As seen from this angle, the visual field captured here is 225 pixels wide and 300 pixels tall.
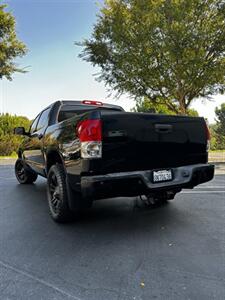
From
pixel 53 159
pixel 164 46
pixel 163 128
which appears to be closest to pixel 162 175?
pixel 163 128

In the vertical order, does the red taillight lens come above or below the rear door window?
below

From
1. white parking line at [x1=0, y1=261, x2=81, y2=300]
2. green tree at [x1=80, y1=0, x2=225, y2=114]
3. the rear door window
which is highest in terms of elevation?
green tree at [x1=80, y1=0, x2=225, y2=114]

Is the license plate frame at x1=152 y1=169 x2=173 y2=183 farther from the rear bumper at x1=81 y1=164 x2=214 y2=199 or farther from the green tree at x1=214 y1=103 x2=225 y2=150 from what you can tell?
the green tree at x1=214 y1=103 x2=225 y2=150

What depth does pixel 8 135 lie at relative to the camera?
20906 millimetres

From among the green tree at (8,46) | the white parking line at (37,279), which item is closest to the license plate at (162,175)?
the white parking line at (37,279)

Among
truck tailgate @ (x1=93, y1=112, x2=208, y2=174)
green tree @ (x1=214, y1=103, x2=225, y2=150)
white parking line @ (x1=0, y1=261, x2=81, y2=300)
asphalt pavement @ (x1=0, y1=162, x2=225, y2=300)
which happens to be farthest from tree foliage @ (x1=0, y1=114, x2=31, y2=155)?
green tree @ (x1=214, y1=103, x2=225, y2=150)

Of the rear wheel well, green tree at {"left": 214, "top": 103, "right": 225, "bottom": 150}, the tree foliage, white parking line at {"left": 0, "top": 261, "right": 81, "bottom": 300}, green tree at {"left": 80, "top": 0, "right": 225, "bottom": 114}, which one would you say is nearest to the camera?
white parking line at {"left": 0, "top": 261, "right": 81, "bottom": 300}

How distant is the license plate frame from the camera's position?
330 cm

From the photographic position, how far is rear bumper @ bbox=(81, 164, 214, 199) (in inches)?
117

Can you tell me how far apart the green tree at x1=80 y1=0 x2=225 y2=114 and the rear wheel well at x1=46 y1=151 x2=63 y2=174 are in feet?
40.8

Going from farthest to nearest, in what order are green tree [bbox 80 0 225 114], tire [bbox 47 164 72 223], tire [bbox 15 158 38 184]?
green tree [bbox 80 0 225 114], tire [bbox 15 158 38 184], tire [bbox 47 164 72 223]

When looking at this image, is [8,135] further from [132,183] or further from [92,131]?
[132,183]

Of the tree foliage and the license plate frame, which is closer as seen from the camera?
the license plate frame

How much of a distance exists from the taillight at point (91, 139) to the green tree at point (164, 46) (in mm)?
13043
